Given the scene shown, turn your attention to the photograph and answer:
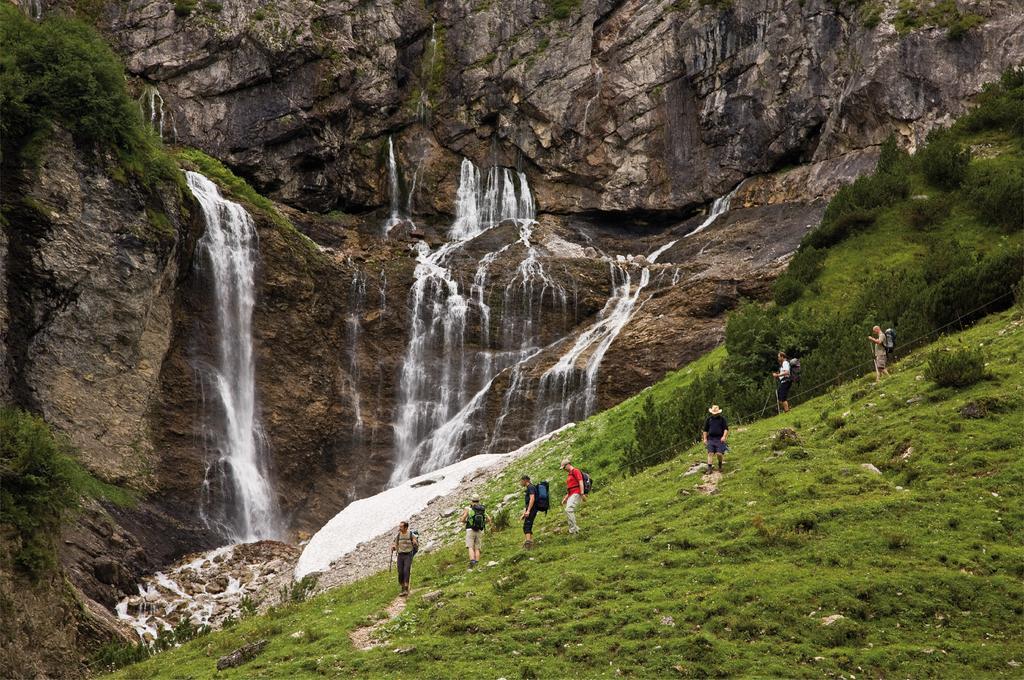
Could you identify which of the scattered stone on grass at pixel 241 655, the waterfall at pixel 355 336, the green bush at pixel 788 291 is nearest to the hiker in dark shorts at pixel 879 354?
the green bush at pixel 788 291

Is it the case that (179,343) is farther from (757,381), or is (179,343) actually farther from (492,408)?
(757,381)

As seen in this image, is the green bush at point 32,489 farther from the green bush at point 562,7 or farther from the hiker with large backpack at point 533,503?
the green bush at point 562,7

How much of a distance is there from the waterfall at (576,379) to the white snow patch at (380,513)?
634 cm

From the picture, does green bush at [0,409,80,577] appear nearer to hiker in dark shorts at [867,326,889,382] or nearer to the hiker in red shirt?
the hiker in red shirt

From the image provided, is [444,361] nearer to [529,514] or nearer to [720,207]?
[720,207]

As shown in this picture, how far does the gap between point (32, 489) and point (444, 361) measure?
2797cm

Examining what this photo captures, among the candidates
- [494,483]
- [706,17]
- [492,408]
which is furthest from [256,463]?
[706,17]

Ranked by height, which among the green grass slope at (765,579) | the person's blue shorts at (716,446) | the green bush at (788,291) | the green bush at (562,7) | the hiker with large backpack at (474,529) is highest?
the green bush at (562,7)

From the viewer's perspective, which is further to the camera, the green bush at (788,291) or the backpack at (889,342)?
the green bush at (788,291)

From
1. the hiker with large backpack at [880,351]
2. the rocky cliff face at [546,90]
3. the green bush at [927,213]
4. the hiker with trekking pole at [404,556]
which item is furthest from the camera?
the rocky cliff face at [546,90]

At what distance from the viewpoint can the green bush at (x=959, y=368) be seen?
20.4 m

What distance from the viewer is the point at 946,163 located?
37.3 meters

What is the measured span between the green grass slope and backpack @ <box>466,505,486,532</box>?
35.7 inches

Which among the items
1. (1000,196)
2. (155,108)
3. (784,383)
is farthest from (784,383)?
(155,108)
